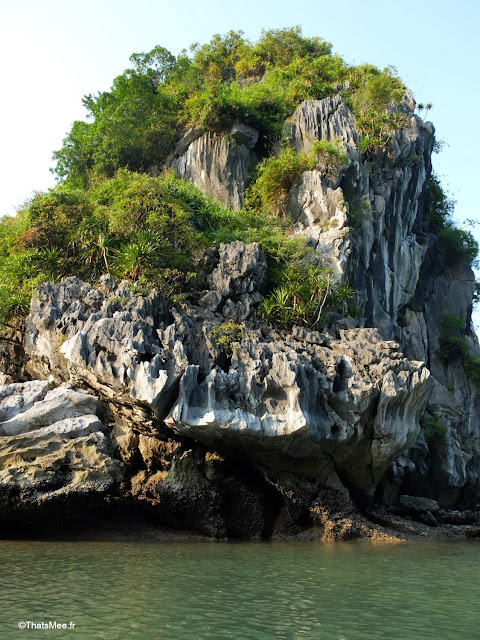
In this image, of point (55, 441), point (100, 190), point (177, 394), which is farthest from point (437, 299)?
point (55, 441)

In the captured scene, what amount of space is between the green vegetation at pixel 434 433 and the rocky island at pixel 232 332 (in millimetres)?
96

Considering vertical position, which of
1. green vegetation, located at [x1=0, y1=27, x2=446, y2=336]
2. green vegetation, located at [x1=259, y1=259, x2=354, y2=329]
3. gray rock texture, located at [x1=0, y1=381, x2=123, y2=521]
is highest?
green vegetation, located at [x1=0, y1=27, x2=446, y2=336]

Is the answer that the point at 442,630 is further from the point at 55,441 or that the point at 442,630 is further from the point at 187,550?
the point at 55,441

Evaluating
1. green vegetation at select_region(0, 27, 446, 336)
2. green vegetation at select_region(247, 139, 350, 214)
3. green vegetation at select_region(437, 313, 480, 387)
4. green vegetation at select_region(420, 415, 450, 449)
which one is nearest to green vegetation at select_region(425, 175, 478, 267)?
green vegetation at select_region(0, 27, 446, 336)

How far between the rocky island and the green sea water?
2.06 m

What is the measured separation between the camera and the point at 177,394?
1527 cm

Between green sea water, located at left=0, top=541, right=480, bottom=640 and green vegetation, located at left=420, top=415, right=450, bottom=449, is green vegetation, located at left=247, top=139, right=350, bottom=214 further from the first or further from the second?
green sea water, located at left=0, top=541, right=480, bottom=640

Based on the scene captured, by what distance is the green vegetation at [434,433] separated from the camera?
23.4 m

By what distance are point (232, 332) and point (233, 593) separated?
8.48 meters

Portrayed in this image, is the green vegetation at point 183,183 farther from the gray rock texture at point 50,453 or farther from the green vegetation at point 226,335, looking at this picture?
the gray rock texture at point 50,453

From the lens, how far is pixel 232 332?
17.0 m

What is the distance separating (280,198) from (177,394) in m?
12.7

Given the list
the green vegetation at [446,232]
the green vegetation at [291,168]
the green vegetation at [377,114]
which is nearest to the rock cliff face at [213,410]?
the green vegetation at [291,168]

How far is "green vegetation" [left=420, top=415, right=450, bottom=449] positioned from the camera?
76.8ft
